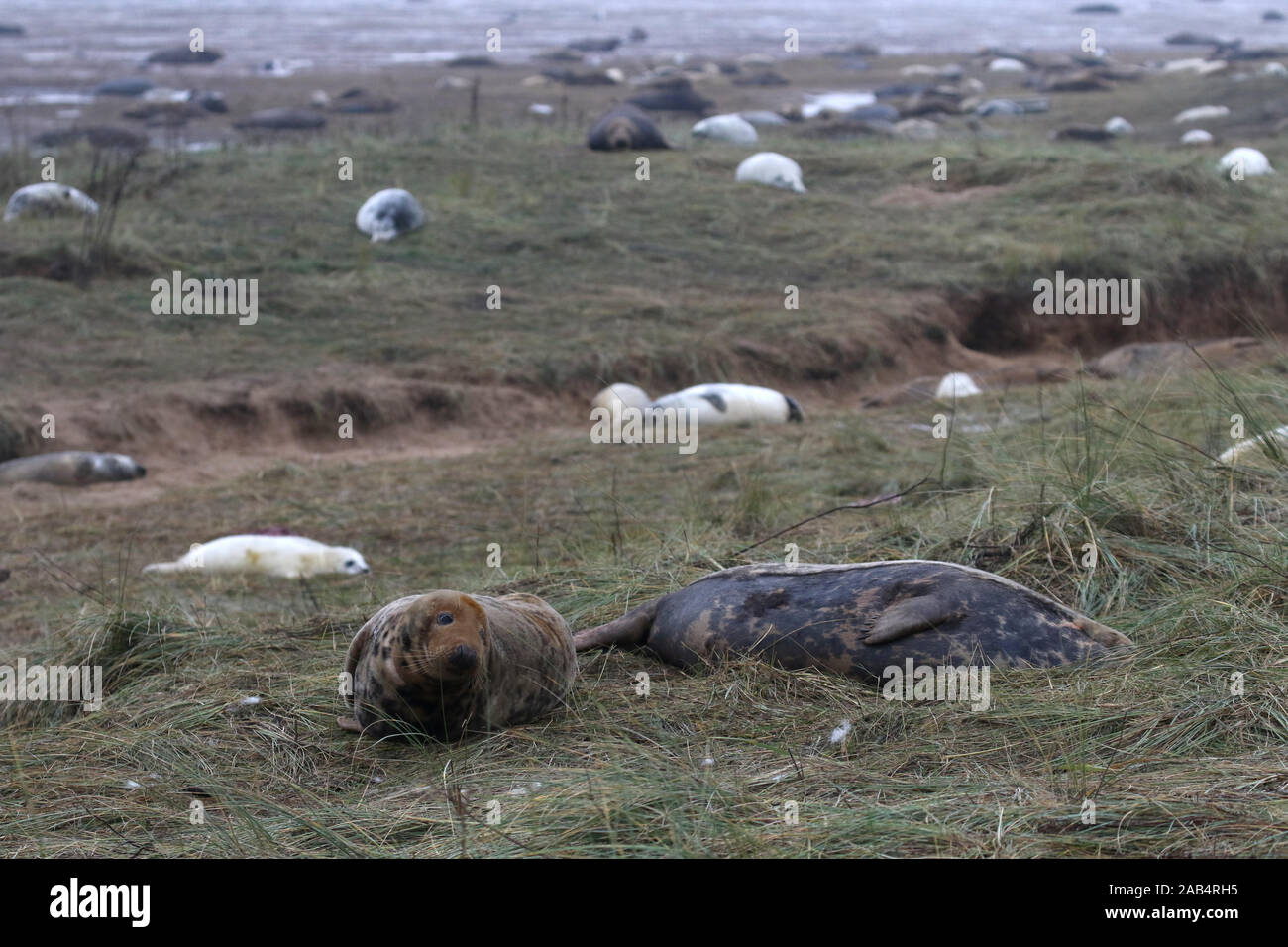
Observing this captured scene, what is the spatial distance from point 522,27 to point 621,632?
61.5m

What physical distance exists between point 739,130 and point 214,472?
40.9ft

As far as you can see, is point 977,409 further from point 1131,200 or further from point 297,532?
point 1131,200

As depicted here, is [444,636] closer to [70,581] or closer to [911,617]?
[911,617]

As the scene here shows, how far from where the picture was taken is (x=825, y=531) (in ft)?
17.7

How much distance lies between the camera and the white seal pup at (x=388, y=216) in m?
13.0

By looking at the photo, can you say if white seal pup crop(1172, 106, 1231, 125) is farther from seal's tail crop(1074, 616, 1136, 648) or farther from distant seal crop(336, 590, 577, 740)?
distant seal crop(336, 590, 577, 740)

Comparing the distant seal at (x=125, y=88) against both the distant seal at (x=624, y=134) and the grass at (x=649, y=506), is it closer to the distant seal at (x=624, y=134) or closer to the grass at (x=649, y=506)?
the grass at (x=649, y=506)

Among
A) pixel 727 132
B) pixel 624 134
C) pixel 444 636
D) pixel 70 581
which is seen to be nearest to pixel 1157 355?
pixel 70 581

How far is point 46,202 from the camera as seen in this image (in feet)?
42.0

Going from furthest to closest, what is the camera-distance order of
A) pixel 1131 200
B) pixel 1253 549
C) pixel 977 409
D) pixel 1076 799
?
pixel 1131 200, pixel 977 409, pixel 1253 549, pixel 1076 799

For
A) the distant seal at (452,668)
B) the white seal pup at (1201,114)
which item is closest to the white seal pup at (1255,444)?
the distant seal at (452,668)

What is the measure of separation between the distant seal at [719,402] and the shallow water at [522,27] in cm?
2728

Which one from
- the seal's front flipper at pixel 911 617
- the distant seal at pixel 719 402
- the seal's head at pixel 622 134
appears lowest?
the distant seal at pixel 719 402
